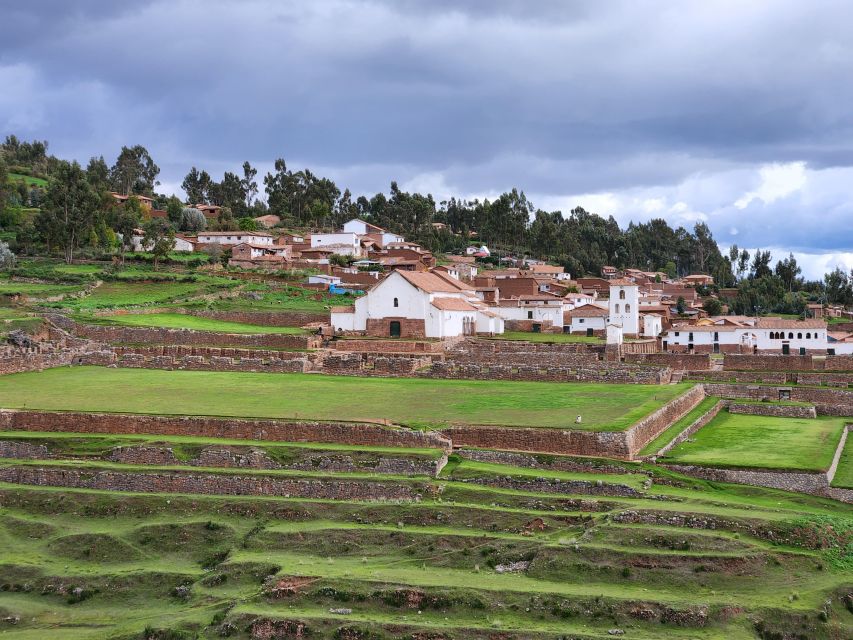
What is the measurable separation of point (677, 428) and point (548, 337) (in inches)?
943

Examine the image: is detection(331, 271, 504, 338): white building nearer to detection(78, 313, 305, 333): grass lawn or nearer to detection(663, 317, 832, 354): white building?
detection(78, 313, 305, 333): grass lawn

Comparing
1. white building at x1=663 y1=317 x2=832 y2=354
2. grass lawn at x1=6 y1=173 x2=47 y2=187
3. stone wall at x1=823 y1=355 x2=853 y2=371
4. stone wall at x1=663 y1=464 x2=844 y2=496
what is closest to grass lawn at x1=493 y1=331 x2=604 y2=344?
white building at x1=663 y1=317 x2=832 y2=354

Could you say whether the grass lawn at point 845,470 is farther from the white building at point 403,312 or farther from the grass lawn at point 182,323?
the grass lawn at point 182,323

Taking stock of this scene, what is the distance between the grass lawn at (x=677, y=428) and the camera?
30.2 metres

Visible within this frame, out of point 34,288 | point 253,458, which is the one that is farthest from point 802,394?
point 34,288

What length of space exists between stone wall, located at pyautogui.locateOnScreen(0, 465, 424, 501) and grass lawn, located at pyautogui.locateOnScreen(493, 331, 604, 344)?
105 ft

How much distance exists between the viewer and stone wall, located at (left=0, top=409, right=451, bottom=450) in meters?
28.7

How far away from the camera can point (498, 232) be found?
115438 millimetres

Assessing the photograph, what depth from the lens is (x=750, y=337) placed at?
204ft

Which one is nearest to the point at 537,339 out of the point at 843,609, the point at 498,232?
the point at 843,609

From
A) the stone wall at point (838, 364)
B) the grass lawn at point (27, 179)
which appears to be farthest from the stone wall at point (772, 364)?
the grass lawn at point (27, 179)

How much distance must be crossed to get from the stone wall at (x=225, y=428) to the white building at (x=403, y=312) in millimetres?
24099

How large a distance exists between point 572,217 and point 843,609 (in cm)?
12731

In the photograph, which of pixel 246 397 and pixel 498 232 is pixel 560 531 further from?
pixel 498 232
